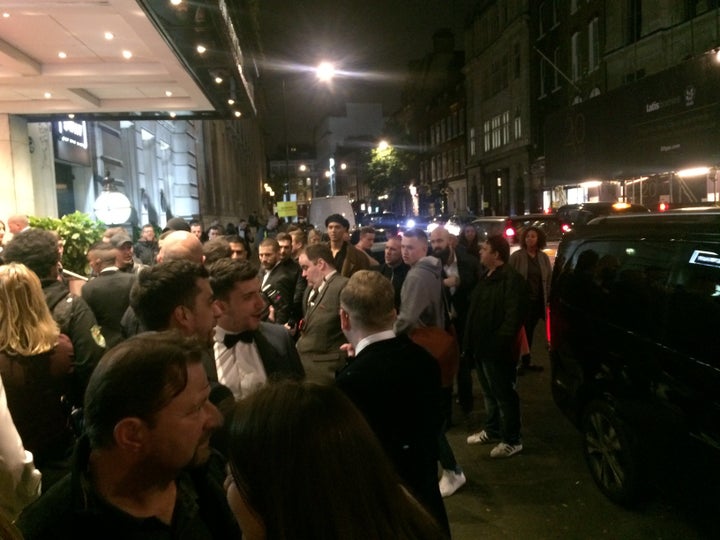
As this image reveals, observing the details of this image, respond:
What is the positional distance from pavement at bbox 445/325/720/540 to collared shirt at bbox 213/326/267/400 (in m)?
2.26

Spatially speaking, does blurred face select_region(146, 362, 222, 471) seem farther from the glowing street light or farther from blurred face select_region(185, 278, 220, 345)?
the glowing street light

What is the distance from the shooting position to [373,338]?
311cm

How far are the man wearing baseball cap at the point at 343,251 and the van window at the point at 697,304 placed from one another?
162 inches

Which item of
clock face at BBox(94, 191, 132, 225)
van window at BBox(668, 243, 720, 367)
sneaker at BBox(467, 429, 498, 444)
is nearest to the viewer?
van window at BBox(668, 243, 720, 367)

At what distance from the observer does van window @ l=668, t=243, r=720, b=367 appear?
11.6ft

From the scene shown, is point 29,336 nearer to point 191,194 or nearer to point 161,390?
point 161,390

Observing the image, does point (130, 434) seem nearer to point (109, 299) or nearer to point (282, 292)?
point (109, 299)

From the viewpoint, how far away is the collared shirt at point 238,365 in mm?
3152

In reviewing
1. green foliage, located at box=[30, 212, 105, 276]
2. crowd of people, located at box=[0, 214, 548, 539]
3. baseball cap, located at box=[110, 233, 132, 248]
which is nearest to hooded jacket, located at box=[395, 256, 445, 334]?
crowd of people, located at box=[0, 214, 548, 539]

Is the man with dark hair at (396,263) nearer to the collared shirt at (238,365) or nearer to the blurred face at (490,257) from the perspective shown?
the blurred face at (490,257)

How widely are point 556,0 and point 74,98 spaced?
32.7 m

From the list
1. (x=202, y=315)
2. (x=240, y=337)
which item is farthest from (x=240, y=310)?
(x=202, y=315)

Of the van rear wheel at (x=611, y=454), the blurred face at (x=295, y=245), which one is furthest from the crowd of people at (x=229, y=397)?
the blurred face at (x=295, y=245)

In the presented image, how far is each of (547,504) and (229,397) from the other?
3.52m
